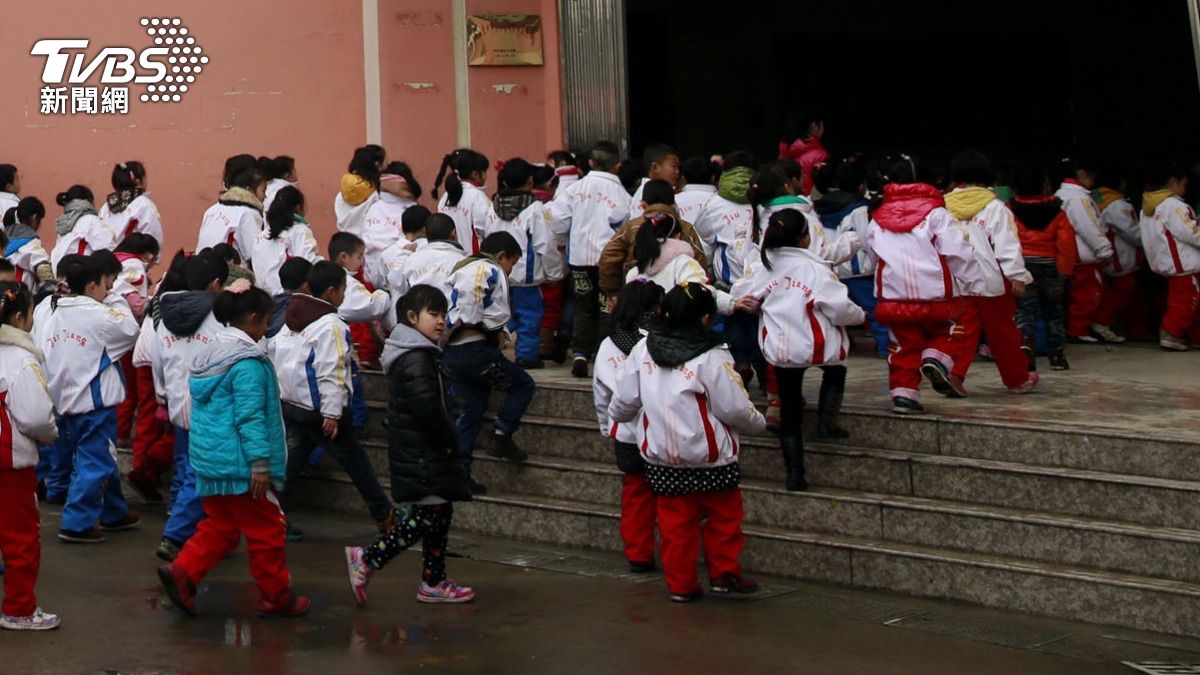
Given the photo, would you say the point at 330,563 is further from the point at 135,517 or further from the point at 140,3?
the point at 140,3

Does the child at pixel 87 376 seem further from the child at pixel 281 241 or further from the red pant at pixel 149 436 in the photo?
the child at pixel 281 241

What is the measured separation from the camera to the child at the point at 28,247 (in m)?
12.6

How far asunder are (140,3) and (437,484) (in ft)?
25.5

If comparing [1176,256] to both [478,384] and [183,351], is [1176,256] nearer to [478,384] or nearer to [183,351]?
[478,384]

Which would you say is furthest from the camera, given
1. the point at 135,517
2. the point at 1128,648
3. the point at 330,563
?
the point at 135,517

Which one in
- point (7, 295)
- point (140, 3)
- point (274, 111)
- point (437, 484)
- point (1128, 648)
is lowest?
point (1128, 648)

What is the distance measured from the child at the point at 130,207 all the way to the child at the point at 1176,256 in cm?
695

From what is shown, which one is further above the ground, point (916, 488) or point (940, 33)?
point (940, 33)

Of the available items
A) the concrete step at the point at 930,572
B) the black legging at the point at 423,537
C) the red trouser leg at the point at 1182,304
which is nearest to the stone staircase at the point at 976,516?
the concrete step at the point at 930,572

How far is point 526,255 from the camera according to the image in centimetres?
1148

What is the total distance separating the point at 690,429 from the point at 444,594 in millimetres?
1425

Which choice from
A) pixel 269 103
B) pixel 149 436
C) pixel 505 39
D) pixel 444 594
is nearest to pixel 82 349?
pixel 149 436

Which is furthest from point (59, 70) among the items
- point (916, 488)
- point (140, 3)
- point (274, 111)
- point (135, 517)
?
point (916, 488)

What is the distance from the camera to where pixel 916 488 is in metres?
8.69
